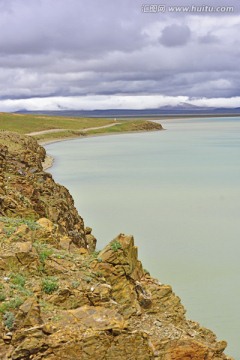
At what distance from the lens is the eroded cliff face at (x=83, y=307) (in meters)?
9.20

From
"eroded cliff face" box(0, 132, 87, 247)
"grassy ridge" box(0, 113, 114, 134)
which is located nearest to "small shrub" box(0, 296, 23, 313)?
"eroded cliff face" box(0, 132, 87, 247)

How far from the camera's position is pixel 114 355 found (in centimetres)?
940

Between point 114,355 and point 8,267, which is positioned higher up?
point 8,267

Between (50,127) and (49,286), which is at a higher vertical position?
(50,127)

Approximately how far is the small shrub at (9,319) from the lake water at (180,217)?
10.5 meters

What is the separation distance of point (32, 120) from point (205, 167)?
119812 millimetres

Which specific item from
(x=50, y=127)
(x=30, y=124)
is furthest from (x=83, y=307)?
(x=50, y=127)

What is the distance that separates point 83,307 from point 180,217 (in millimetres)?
31600

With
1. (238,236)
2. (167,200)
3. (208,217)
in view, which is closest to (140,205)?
(167,200)

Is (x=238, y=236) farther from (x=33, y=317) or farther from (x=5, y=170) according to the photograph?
(x=33, y=317)

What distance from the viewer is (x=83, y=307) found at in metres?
10.1

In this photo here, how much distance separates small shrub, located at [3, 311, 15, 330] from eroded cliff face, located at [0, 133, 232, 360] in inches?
0.8

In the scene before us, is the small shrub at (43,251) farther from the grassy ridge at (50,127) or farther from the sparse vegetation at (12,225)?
the grassy ridge at (50,127)

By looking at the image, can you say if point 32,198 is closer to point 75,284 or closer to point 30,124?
point 75,284
